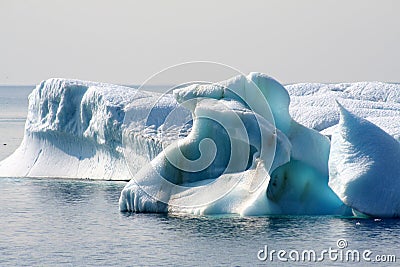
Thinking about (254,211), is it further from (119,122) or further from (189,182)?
(119,122)

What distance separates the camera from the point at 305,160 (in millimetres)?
20172

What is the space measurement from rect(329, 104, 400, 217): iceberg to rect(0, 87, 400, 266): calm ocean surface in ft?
1.42

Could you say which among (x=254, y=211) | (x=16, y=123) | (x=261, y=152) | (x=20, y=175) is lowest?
(x=16, y=123)

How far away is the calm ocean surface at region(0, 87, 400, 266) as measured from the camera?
658 inches

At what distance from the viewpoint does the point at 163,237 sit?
1833cm

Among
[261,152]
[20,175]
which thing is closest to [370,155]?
[261,152]

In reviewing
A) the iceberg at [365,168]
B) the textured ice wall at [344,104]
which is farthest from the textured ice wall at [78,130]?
the iceberg at [365,168]

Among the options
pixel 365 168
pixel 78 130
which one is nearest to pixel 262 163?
pixel 365 168

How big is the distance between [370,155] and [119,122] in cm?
942

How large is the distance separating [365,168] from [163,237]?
415 cm

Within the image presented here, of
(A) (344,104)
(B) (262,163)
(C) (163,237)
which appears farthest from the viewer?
(A) (344,104)

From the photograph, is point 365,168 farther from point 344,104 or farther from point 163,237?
point 344,104

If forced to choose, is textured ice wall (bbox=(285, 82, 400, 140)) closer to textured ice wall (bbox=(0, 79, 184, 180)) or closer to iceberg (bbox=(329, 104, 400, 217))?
iceberg (bbox=(329, 104, 400, 217))

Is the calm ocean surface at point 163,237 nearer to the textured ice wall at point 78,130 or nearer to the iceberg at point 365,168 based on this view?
the iceberg at point 365,168
